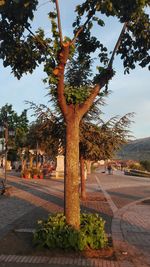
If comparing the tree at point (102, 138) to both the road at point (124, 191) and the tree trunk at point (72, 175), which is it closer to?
the road at point (124, 191)

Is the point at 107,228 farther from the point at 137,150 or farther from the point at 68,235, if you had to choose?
the point at 137,150

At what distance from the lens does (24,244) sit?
8.71 metres

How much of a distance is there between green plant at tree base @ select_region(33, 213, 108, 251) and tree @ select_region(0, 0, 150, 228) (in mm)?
233

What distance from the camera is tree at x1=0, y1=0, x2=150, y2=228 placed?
8.32m

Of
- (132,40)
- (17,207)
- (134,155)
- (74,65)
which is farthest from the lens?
(134,155)

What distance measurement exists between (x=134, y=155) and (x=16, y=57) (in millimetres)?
123269

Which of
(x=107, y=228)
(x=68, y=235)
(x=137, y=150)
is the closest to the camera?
(x=68, y=235)

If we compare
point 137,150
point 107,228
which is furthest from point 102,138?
point 137,150

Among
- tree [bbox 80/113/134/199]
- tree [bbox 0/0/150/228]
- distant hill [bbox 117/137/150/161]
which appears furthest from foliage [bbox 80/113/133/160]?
distant hill [bbox 117/137/150/161]

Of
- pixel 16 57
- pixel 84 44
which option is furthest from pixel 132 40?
pixel 16 57

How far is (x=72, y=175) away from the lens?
8680mm

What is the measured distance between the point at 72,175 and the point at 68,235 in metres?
1.14

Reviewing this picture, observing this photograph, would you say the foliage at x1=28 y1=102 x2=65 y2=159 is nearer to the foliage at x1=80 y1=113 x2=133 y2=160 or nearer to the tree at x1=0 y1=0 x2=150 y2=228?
the foliage at x1=80 y1=113 x2=133 y2=160

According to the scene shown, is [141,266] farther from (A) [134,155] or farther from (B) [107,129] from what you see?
(A) [134,155]
